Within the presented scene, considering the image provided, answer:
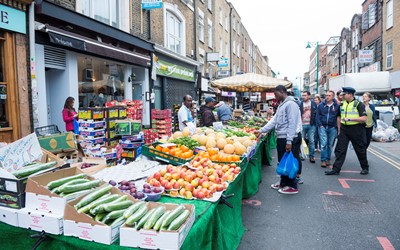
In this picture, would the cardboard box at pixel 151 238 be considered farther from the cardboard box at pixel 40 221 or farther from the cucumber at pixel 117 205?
the cardboard box at pixel 40 221

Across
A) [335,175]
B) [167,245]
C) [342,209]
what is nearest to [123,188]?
[167,245]

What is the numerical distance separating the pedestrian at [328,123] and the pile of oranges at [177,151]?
16.1 feet

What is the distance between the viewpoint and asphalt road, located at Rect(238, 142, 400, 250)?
13.4ft

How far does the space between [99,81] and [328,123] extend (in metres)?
7.64

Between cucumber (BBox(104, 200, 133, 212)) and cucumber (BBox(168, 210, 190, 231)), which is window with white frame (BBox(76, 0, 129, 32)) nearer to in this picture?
cucumber (BBox(104, 200, 133, 212))

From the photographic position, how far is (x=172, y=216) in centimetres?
233

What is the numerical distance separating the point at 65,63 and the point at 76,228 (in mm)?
7714

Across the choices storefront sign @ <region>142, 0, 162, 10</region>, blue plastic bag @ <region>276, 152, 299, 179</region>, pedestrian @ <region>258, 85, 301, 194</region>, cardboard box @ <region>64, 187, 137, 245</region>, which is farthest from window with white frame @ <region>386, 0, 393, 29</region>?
cardboard box @ <region>64, 187, 137, 245</region>

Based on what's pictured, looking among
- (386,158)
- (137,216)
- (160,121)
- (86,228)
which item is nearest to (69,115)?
(160,121)

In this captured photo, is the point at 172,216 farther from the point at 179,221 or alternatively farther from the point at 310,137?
the point at 310,137

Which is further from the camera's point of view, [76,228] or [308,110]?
[308,110]

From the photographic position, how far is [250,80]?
13547mm

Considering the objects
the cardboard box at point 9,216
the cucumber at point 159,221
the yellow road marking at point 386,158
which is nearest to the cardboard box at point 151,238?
the cucumber at point 159,221

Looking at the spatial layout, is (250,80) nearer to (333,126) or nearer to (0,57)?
(333,126)
